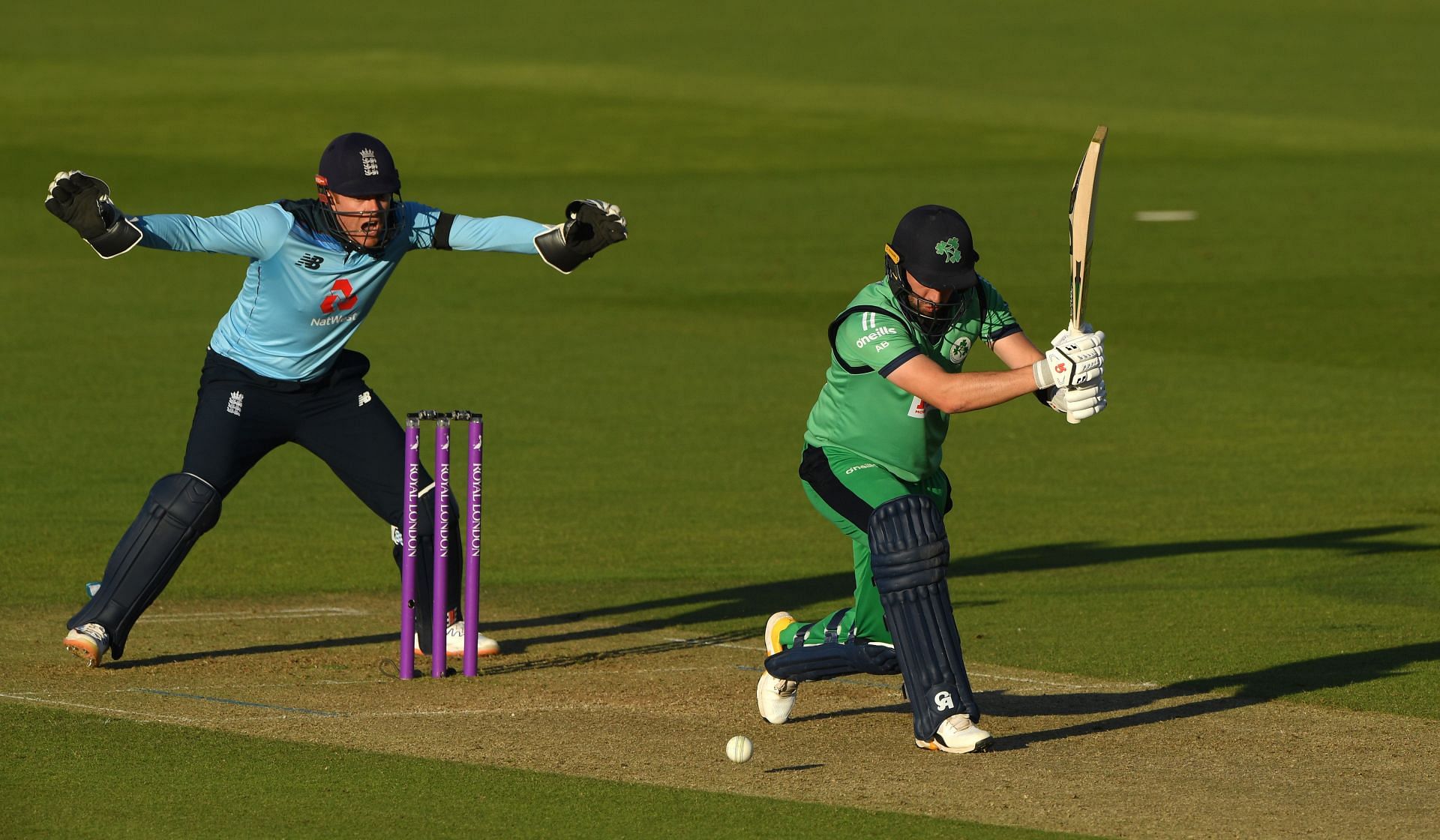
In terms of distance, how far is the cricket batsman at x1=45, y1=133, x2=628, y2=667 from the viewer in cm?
915

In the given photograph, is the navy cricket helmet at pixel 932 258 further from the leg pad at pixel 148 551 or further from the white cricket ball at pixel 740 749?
the leg pad at pixel 148 551

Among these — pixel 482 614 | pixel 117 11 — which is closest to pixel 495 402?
pixel 482 614

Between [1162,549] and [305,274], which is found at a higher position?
[305,274]

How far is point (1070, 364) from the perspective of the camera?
294 inches

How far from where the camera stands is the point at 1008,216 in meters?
30.0

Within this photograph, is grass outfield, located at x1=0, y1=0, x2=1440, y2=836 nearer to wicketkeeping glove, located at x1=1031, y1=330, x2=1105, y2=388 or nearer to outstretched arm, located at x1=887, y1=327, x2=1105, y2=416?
outstretched arm, located at x1=887, y1=327, x2=1105, y2=416

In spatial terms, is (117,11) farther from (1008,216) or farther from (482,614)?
(482,614)

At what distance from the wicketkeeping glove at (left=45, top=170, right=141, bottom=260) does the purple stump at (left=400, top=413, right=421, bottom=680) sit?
4.37 ft

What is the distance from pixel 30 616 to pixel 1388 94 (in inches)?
1587

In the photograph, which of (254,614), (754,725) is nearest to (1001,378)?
(754,725)

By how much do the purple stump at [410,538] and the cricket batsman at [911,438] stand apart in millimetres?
1597

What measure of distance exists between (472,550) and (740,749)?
1901mm

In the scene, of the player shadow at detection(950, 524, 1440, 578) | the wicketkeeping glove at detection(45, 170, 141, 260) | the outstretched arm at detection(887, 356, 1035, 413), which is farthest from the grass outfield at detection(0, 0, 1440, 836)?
the wicketkeeping glove at detection(45, 170, 141, 260)

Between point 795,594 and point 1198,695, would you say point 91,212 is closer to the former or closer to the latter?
point 795,594
